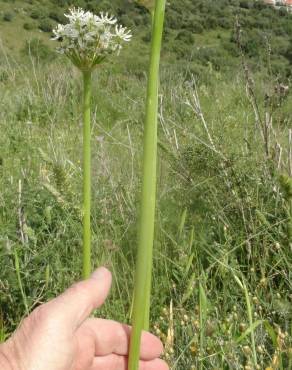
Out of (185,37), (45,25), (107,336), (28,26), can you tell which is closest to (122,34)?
(107,336)

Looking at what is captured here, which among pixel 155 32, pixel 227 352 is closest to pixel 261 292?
pixel 227 352

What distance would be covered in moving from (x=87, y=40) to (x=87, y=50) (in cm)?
3

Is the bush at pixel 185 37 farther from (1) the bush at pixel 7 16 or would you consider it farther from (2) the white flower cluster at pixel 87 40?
(2) the white flower cluster at pixel 87 40

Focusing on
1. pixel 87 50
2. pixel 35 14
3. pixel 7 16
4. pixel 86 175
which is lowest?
pixel 86 175

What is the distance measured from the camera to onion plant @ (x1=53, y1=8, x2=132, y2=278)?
2.46 ft

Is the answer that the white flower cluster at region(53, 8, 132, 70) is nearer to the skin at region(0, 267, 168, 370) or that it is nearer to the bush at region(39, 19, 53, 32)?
the skin at region(0, 267, 168, 370)

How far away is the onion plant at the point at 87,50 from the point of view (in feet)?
2.46

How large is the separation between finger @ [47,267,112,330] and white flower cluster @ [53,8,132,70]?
35cm

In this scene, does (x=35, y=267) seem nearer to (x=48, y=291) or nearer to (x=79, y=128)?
(x=48, y=291)

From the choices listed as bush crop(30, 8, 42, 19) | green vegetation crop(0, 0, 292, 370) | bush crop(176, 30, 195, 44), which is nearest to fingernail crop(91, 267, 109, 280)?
green vegetation crop(0, 0, 292, 370)

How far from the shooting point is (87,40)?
794 millimetres

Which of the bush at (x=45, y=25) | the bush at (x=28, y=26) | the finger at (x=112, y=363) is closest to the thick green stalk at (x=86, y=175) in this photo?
the finger at (x=112, y=363)

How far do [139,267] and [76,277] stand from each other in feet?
2.19

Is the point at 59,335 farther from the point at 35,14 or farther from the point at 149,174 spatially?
the point at 35,14
